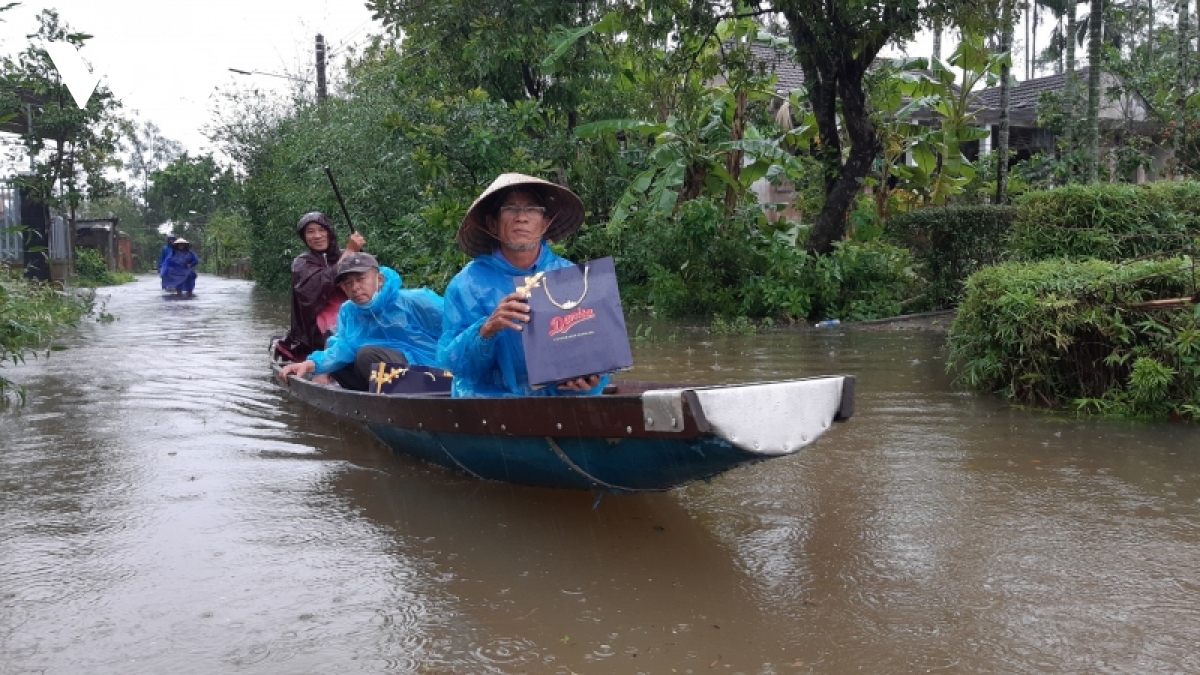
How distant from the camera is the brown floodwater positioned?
141 inches

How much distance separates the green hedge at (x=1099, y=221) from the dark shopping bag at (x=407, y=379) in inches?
208

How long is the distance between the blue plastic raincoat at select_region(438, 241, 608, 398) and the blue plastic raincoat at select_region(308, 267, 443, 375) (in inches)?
80.4

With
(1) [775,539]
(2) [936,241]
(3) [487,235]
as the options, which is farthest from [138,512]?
(2) [936,241]

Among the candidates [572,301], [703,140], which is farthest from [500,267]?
[703,140]

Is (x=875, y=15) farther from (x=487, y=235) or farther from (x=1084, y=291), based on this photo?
(x=487, y=235)

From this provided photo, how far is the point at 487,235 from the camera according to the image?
489 centimetres

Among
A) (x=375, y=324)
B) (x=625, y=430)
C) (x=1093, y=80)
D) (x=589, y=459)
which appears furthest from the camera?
(x=1093, y=80)

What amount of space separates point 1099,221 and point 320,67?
1980 cm

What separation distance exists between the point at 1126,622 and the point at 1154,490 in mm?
1985

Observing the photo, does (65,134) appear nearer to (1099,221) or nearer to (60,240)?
(60,240)

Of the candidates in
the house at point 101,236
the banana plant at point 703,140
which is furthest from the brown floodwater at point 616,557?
the house at point 101,236

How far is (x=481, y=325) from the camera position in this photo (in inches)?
183

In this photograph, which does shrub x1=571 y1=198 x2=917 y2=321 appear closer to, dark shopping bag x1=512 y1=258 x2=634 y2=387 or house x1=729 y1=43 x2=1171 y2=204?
house x1=729 y1=43 x2=1171 y2=204

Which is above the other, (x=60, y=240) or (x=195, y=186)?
(x=195, y=186)
